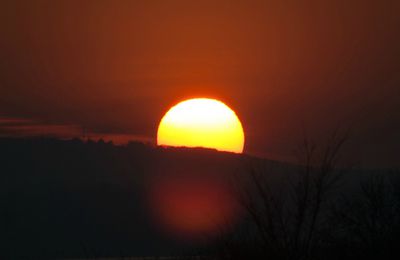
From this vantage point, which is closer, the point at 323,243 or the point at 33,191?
the point at 323,243

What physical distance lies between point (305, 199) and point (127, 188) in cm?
15847

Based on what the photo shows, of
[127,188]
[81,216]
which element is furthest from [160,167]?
[81,216]

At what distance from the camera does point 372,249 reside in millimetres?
28625

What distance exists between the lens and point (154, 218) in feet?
511

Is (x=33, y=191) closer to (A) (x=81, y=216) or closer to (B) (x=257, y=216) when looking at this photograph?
(A) (x=81, y=216)

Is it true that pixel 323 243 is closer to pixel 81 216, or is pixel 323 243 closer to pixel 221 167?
pixel 221 167

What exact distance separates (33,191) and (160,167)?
2758 cm

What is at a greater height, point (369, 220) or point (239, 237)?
point (369, 220)

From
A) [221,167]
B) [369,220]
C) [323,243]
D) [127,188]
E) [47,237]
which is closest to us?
[323,243]

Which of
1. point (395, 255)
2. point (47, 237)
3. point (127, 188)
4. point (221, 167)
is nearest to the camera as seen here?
point (395, 255)

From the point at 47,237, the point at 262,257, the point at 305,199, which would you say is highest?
the point at 47,237

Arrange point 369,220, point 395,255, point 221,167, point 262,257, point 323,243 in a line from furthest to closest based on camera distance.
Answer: point 221,167 → point 369,220 → point 323,243 → point 395,255 → point 262,257

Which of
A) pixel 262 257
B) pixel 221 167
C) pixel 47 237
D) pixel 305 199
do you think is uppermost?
pixel 221 167

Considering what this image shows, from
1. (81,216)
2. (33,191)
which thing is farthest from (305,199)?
(33,191)
